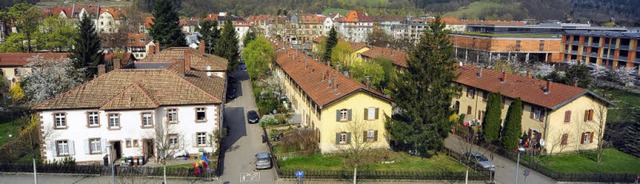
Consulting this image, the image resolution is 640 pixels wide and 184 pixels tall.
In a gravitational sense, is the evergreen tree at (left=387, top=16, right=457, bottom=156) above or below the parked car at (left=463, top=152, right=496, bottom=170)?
above

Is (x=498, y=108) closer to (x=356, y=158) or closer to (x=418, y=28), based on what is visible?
(x=356, y=158)

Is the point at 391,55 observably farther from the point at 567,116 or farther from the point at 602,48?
the point at 602,48

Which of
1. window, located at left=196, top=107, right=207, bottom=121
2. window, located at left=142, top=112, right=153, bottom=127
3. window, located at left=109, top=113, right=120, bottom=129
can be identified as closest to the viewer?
window, located at left=109, top=113, right=120, bottom=129

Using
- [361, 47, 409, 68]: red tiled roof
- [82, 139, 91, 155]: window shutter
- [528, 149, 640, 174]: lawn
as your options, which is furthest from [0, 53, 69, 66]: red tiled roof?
[528, 149, 640, 174]: lawn

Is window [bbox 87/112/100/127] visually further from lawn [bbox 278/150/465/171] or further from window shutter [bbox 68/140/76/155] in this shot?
lawn [bbox 278/150/465/171]

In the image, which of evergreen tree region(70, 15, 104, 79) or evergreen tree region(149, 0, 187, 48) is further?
evergreen tree region(149, 0, 187, 48)

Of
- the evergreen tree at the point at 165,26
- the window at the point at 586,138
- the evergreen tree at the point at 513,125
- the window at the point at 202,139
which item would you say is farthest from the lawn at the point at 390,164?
the evergreen tree at the point at 165,26

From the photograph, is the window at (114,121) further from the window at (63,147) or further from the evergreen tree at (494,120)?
the evergreen tree at (494,120)
